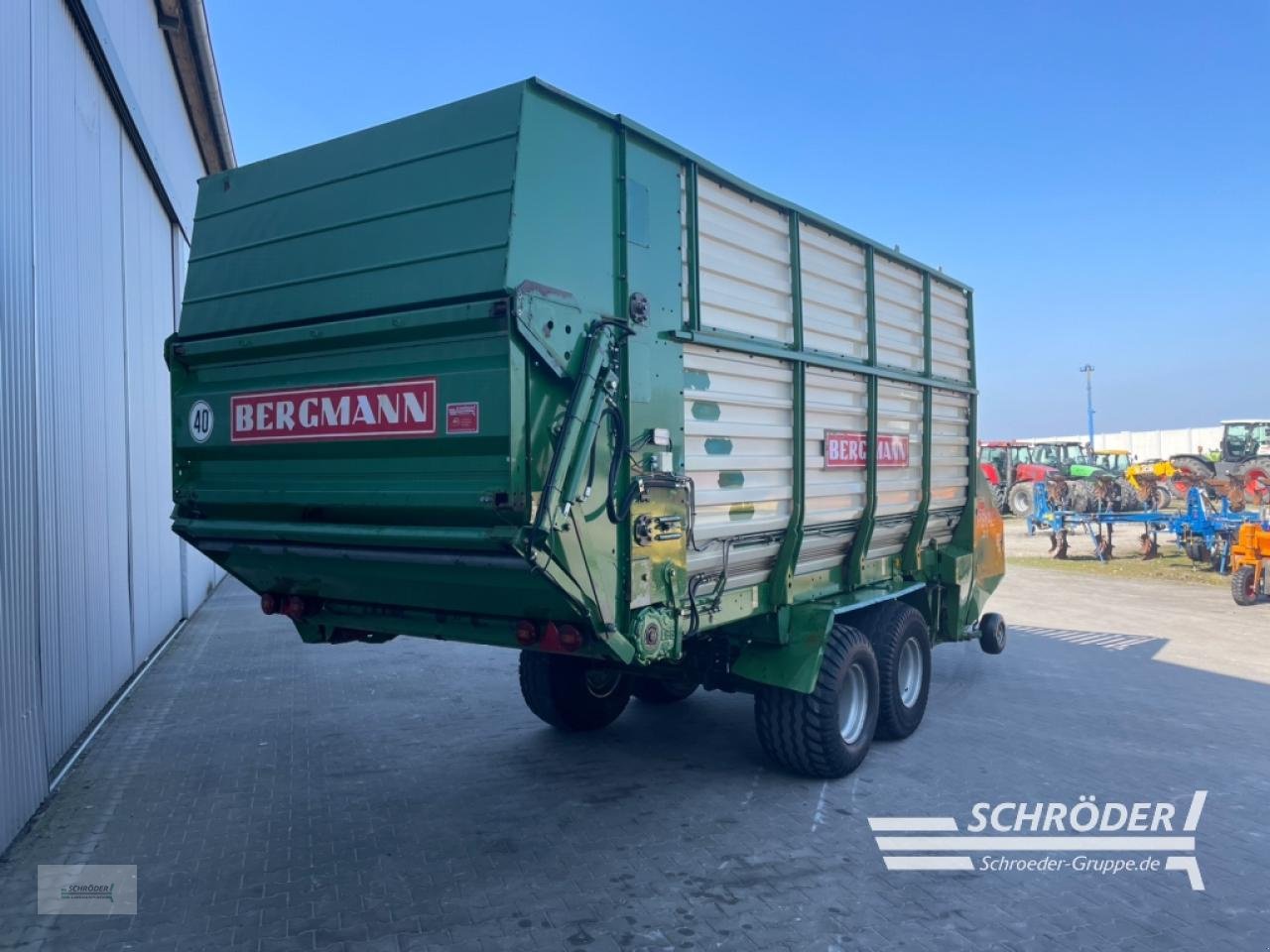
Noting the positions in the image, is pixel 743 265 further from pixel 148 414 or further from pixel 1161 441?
pixel 1161 441

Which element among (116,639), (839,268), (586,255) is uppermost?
(839,268)

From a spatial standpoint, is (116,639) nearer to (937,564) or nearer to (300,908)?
(300,908)

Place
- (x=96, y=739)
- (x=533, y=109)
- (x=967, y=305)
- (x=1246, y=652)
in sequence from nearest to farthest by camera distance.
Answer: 1. (x=533, y=109)
2. (x=96, y=739)
3. (x=967, y=305)
4. (x=1246, y=652)

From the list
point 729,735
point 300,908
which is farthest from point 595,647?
point 729,735

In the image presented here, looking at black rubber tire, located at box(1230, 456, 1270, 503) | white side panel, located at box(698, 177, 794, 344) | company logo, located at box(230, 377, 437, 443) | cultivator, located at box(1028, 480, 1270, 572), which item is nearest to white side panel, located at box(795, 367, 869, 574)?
white side panel, located at box(698, 177, 794, 344)

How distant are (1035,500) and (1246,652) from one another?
11189 mm

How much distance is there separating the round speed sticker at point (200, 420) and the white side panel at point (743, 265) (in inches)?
98.6

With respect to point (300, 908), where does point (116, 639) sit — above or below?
above

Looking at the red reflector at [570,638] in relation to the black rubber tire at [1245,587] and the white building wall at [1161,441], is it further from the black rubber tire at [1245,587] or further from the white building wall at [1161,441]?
the white building wall at [1161,441]

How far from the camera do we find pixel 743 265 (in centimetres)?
487

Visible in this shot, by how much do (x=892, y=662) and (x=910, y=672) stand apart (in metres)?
0.63

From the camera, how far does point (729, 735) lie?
21.0 ft
